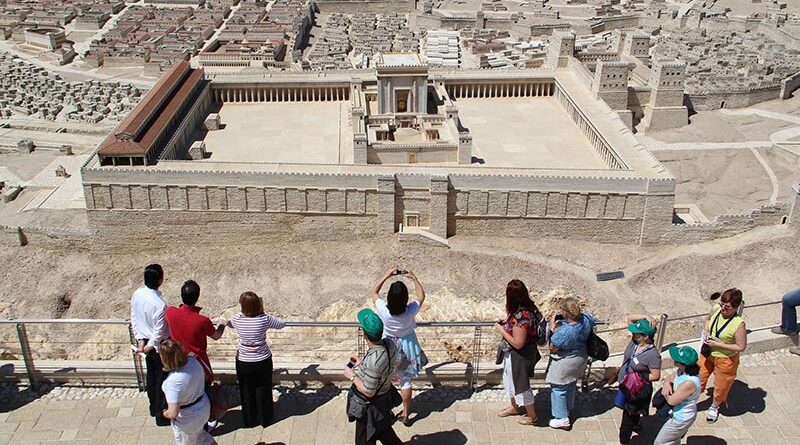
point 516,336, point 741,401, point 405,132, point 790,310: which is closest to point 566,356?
point 516,336

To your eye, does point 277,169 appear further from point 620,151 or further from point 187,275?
point 620,151

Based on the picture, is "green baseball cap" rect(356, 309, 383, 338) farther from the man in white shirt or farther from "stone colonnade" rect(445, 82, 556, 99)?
"stone colonnade" rect(445, 82, 556, 99)

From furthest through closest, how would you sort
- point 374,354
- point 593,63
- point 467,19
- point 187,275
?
point 467,19
point 593,63
point 187,275
point 374,354

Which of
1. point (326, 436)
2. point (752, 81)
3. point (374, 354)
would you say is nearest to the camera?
point (374, 354)

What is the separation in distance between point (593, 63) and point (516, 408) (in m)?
50.5

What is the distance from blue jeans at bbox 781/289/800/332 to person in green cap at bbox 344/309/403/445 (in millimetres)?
8958

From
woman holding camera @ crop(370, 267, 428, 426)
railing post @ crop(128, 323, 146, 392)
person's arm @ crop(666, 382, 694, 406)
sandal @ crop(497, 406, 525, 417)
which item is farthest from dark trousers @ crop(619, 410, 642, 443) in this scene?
railing post @ crop(128, 323, 146, 392)

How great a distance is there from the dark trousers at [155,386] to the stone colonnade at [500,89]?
145 feet

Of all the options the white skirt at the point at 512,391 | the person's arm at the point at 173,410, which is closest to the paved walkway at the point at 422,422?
the white skirt at the point at 512,391

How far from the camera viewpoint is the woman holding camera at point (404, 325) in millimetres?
12154

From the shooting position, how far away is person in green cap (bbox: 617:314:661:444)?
1223cm

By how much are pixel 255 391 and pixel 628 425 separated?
6.80 metres

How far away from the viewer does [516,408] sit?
13.8 m

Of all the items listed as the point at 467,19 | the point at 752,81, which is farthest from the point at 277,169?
the point at 467,19
